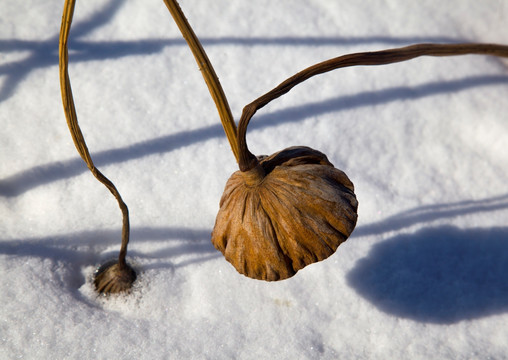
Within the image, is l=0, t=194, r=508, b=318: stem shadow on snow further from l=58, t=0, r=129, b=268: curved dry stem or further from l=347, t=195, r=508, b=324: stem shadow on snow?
l=58, t=0, r=129, b=268: curved dry stem

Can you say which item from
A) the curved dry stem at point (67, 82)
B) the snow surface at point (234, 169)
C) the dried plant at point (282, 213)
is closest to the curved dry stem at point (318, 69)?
the dried plant at point (282, 213)

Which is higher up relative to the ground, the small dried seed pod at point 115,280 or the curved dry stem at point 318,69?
the curved dry stem at point 318,69

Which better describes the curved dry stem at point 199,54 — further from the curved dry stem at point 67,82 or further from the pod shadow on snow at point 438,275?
the pod shadow on snow at point 438,275

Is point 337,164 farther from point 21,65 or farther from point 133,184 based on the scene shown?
point 21,65

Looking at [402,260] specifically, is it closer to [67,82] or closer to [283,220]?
[283,220]

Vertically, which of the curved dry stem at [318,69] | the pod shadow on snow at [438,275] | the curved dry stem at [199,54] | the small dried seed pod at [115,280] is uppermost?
the curved dry stem at [199,54]

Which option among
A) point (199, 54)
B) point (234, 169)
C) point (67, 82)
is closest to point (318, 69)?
point (199, 54)

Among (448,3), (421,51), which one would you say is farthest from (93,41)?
(448,3)
